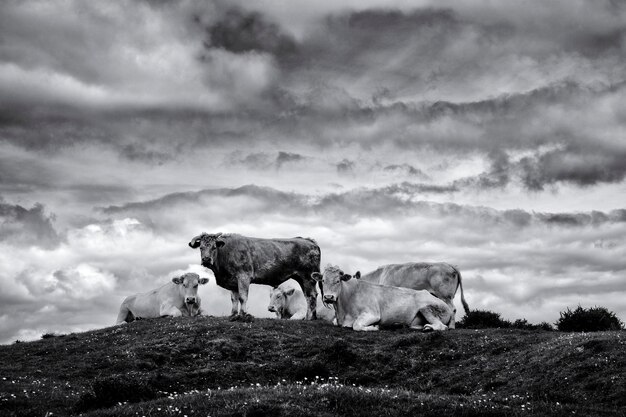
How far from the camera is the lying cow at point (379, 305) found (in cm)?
3180

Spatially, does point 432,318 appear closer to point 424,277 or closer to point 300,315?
point 424,277

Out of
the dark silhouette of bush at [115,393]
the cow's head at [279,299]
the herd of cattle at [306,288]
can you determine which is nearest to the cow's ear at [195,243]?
the herd of cattle at [306,288]

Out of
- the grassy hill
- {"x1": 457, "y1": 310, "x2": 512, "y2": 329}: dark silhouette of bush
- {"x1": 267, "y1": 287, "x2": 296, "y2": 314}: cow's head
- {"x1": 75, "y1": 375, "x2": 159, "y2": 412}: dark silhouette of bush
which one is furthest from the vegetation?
{"x1": 75, "y1": 375, "x2": 159, "y2": 412}: dark silhouette of bush

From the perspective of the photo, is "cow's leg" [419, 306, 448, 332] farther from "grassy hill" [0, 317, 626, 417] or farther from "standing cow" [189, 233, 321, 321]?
"standing cow" [189, 233, 321, 321]

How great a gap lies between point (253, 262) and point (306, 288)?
10.9 ft

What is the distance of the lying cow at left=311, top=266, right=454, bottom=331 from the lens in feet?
104

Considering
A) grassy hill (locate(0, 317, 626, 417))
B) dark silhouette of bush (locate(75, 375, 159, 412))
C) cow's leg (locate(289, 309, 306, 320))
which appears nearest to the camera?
grassy hill (locate(0, 317, 626, 417))

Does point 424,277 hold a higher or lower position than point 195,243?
lower

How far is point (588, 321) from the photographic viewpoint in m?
32.4

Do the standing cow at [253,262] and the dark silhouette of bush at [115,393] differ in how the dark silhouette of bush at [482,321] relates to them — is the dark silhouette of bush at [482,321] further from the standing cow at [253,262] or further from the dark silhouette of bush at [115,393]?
the dark silhouette of bush at [115,393]

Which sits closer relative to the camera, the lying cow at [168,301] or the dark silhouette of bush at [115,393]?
the dark silhouette of bush at [115,393]

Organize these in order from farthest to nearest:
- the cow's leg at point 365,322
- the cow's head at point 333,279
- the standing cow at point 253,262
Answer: the standing cow at point 253,262 < the cow's head at point 333,279 < the cow's leg at point 365,322

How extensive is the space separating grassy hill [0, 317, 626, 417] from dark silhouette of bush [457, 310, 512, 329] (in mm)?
5680

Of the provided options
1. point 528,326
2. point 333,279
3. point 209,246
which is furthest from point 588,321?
point 209,246
